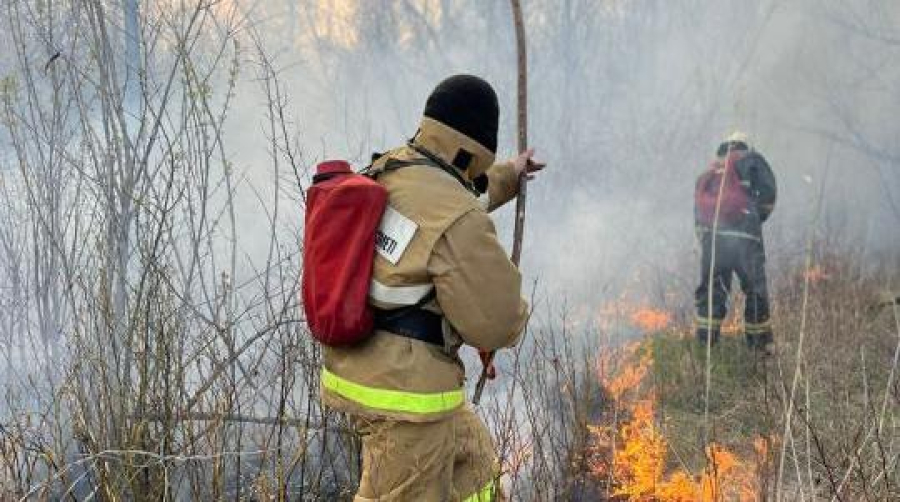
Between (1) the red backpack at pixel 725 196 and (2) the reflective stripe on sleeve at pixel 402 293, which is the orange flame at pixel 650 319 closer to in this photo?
(1) the red backpack at pixel 725 196

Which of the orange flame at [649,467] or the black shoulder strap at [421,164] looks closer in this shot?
the black shoulder strap at [421,164]

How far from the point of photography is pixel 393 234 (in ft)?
6.98

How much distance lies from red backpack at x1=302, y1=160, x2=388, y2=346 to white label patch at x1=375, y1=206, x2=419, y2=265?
0.03 metres

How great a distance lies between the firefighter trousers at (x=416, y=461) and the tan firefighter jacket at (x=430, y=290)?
70mm

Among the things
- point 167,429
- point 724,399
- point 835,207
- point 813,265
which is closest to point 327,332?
point 167,429

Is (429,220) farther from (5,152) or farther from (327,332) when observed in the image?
(5,152)

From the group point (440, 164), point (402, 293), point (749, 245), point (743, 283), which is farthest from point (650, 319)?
point (402, 293)

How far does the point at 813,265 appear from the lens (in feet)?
29.5

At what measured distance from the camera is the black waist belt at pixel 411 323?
7.08ft

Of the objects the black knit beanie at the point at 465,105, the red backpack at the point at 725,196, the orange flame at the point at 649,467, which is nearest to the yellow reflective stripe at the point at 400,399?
the black knit beanie at the point at 465,105

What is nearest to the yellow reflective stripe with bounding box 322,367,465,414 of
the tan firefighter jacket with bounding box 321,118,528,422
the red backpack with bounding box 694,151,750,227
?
the tan firefighter jacket with bounding box 321,118,528,422

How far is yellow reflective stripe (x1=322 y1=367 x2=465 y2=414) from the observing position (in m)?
2.12

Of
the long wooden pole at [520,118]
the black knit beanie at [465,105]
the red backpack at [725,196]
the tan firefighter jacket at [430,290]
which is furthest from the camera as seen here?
the red backpack at [725,196]

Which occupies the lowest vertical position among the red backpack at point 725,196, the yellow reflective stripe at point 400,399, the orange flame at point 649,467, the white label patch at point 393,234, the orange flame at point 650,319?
the orange flame at point 649,467
